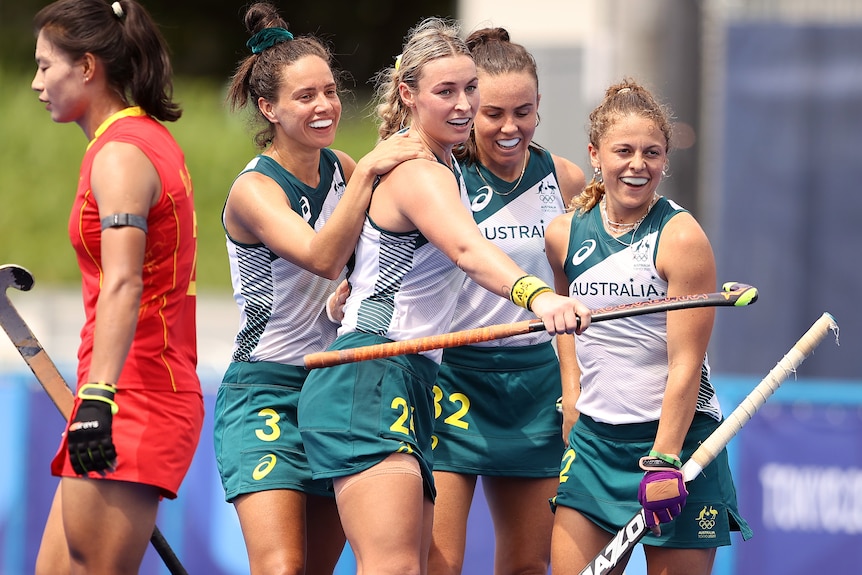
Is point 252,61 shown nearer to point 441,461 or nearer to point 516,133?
point 516,133

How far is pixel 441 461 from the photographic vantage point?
411 cm

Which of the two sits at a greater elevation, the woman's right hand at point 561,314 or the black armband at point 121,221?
the black armband at point 121,221

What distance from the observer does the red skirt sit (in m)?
3.32

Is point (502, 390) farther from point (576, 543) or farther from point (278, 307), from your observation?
point (278, 307)

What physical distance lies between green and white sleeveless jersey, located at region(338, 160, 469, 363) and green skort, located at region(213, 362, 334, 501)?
49 centimetres

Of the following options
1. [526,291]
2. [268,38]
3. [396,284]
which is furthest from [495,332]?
[268,38]

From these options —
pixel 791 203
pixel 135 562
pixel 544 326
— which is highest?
pixel 791 203

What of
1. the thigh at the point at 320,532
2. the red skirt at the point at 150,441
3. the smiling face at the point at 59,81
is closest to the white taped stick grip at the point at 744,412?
the thigh at the point at 320,532

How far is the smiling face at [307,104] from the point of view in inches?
152

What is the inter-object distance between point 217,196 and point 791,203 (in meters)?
9.40

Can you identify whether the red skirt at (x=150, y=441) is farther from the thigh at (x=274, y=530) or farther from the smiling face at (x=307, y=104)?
the smiling face at (x=307, y=104)

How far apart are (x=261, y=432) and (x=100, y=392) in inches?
26.8

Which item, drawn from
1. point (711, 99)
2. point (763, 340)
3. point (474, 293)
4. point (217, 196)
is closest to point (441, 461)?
point (474, 293)

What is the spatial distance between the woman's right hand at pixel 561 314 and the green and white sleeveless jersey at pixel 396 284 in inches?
14.1
